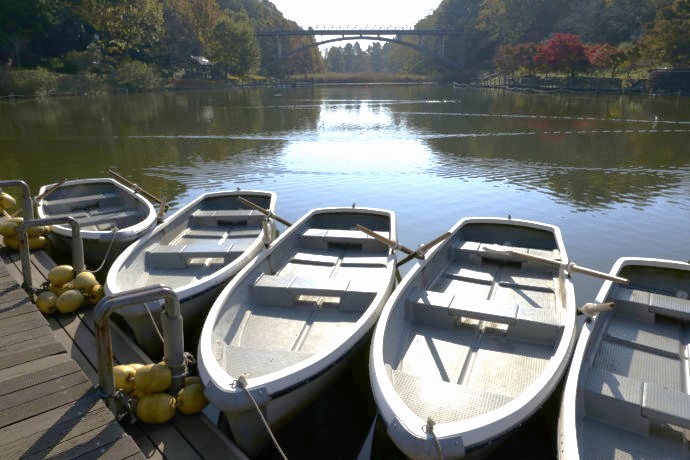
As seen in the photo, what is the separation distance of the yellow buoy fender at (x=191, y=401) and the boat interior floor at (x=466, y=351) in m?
2.41

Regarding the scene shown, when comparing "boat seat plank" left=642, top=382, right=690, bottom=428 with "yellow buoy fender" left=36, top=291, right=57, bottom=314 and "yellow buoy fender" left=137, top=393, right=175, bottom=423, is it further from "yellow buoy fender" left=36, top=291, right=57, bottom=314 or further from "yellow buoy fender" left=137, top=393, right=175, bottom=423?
"yellow buoy fender" left=36, top=291, right=57, bottom=314

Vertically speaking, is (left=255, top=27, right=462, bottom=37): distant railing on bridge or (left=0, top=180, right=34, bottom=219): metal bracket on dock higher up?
(left=255, top=27, right=462, bottom=37): distant railing on bridge

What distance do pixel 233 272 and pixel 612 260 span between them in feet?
33.1

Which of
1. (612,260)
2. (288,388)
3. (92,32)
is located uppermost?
(92,32)

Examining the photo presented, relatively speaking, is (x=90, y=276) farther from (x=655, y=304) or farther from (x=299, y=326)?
(x=655, y=304)

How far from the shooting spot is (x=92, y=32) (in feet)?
266

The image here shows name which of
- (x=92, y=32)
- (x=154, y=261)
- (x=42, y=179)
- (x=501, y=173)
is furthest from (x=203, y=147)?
(x=92, y=32)

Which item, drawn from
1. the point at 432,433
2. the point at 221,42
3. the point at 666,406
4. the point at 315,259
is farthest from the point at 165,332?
the point at 221,42

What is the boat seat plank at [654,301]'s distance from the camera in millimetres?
8367

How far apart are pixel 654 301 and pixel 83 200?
550 inches

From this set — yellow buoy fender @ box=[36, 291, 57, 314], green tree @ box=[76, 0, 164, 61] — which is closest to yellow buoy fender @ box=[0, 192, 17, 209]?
yellow buoy fender @ box=[36, 291, 57, 314]

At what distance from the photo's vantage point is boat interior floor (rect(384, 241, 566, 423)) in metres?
6.46

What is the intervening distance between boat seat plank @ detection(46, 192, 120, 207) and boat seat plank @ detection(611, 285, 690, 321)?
13164 mm

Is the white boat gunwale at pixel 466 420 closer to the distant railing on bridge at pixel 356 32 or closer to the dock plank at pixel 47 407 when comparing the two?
the dock plank at pixel 47 407
